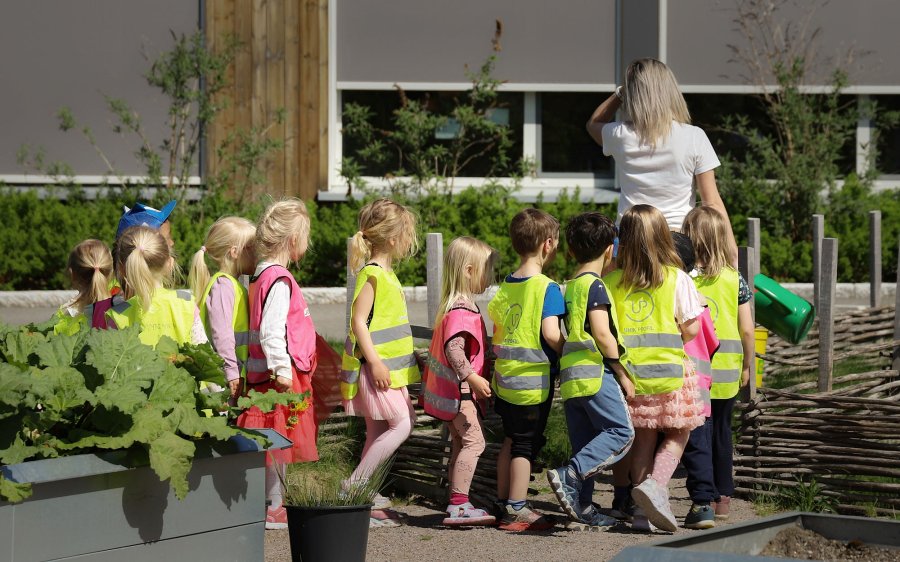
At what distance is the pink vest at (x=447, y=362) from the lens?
5.25 metres

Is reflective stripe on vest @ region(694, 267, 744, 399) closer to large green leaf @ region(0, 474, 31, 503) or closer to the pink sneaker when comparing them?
the pink sneaker

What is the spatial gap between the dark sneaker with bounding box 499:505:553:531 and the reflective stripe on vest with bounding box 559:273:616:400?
0.58 metres

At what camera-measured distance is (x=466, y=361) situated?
5.21m

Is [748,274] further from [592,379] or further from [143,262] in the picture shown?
[143,262]

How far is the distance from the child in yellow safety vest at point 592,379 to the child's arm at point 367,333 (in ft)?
2.57

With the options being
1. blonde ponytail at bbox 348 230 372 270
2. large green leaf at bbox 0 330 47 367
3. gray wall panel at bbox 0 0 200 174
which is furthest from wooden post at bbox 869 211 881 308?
gray wall panel at bbox 0 0 200 174

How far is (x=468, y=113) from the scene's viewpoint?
1150 centimetres

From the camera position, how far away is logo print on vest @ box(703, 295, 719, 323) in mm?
5359

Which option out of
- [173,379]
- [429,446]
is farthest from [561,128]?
[173,379]

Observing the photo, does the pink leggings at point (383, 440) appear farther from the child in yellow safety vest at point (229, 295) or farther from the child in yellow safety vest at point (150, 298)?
the child in yellow safety vest at point (150, 298)

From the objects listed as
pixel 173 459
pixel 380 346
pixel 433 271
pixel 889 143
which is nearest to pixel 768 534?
pixel 173 459

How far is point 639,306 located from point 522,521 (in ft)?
→ 3.46

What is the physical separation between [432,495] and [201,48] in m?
6.39

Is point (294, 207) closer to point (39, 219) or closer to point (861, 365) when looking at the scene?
→ point (861, 365)
